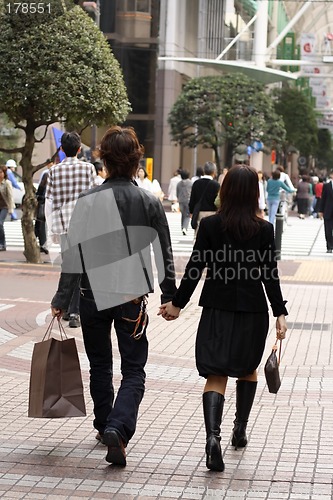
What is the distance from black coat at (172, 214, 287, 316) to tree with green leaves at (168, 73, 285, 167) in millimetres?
32906

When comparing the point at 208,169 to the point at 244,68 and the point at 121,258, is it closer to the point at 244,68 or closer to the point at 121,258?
the point at 121,258

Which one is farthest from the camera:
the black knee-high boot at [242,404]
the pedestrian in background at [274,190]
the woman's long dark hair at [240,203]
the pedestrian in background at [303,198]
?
the pedestrian in background at [303,198]

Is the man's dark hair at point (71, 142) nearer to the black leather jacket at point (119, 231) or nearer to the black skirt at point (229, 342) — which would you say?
the black leather jacket at point (119, 231)

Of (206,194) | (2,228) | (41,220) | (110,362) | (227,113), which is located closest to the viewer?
(110,362)

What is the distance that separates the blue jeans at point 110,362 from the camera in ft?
17.8

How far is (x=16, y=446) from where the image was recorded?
5.84 metres

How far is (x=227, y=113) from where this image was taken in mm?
38094

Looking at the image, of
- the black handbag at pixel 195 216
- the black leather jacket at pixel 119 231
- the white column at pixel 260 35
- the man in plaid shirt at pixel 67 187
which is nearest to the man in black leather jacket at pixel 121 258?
the black leather jacket at pixel 119 231

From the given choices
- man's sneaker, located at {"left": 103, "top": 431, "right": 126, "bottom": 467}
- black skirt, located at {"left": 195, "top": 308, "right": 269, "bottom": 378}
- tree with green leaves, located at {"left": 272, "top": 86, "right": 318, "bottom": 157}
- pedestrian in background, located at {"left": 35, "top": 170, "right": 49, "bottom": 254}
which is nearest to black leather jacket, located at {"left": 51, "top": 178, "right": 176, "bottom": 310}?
black skirt, located at {"left": 195, "top": 308, "right": 269, "bottom": 378}

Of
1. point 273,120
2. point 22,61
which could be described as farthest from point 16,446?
point 273,120

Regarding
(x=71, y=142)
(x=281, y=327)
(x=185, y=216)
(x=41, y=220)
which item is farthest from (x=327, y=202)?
(x=281, y=327)

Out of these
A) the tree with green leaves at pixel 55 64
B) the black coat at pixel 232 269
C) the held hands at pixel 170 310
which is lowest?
the held hands at pixel 170 310

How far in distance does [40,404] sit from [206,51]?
49.5 m

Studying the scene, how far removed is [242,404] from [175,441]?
60 centimetres
